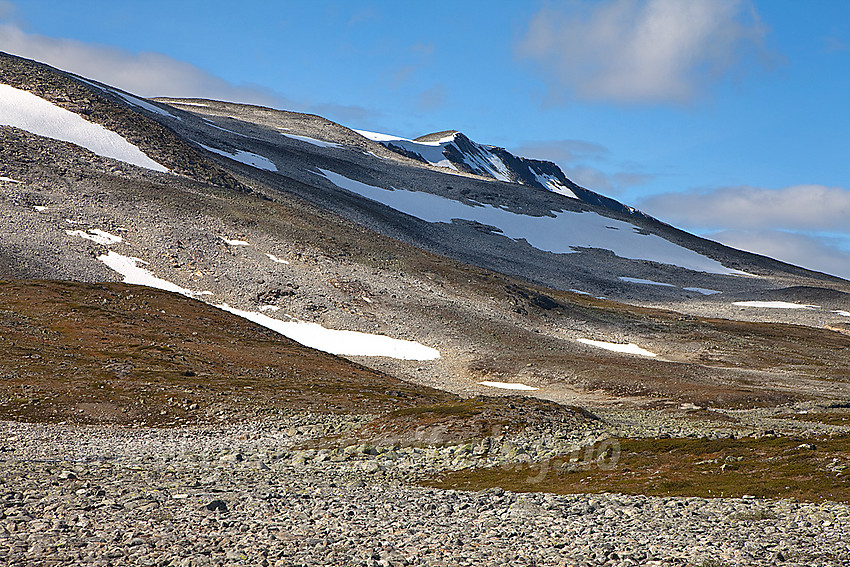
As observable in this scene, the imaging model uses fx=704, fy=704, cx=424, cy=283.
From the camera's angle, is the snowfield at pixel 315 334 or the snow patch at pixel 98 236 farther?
the snow patch at pixel 98 236

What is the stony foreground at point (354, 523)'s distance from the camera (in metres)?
16.9

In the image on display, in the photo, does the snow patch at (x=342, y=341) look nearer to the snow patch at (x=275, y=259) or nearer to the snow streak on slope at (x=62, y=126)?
the snow patch at (x=275, y=259)

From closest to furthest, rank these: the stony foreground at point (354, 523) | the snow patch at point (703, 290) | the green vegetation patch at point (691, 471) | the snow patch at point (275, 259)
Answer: the stony foreground at point (354, 523) < the green vegetation patch at point (691, 471) < the snow patch at point (275, 259) < the snow patch at point (703, 290)

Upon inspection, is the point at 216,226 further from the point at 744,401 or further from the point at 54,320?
the point at 744,401

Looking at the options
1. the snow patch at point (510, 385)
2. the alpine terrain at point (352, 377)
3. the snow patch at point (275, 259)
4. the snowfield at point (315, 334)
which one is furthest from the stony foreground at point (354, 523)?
the snow patch at point (275, 259)

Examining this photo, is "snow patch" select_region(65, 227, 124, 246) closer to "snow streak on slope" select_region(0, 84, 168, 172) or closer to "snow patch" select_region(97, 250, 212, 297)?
"snow patch" select_region(97, 250, 212, 297)

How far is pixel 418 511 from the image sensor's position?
21.9 metres

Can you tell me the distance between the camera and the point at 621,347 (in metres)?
85.4

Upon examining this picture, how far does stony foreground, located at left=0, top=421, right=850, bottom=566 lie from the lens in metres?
16.9

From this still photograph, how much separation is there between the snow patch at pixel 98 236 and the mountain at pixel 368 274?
288 millimetres

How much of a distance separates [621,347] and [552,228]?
289ft

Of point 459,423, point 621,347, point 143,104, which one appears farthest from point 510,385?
point 143,104

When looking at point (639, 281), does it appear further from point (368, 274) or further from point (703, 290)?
point (368, 274)

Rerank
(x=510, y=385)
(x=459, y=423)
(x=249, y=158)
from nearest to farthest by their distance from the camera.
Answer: (x=459, y=423), (x=510, y=385), (x=249, y=158)
